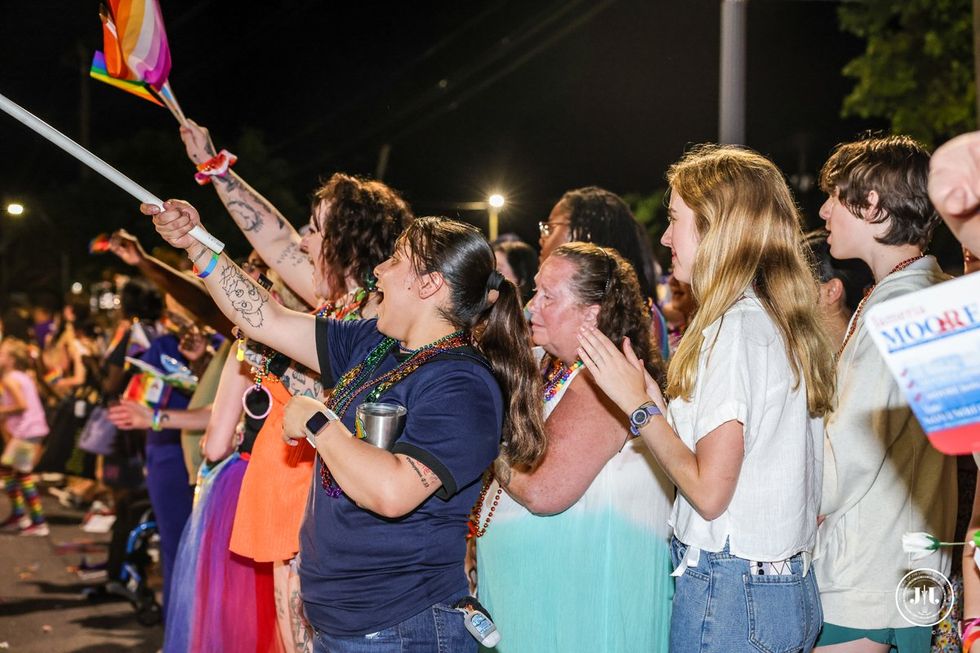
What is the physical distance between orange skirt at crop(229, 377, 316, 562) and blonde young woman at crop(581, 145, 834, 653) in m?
1.76

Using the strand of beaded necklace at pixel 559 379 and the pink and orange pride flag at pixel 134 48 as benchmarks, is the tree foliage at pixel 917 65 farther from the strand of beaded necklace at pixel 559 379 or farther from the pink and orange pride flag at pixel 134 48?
the pink and orange pride flag at pixel 134 48

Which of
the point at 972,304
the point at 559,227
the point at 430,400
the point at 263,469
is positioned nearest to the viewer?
the point at 972,304

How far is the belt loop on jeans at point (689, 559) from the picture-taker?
2678 mm

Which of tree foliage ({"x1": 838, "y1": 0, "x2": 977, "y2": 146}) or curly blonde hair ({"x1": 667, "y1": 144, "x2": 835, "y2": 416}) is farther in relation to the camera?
tree foliage ({"x1": 838, "y1": 0, "x2": 977, "y2": 146})

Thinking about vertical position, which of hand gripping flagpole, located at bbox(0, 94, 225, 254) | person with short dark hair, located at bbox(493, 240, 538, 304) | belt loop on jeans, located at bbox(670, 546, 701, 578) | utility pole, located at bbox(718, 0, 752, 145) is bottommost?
belt loop on jeans, located at bbox(670, 546, 701, 578)

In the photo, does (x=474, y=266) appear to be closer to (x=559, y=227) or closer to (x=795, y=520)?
(x=795, y=520)

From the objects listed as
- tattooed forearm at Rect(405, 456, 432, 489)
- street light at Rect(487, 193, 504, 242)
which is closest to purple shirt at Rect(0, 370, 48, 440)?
street light at Rect(487, 193, 504, 242)

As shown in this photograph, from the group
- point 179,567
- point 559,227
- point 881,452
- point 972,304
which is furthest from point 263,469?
point 972,304

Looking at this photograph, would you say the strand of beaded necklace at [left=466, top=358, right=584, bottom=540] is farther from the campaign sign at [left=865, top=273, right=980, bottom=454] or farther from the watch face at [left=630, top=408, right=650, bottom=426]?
the campaign sign at [left=865, top=273, right=980, bottom=454]

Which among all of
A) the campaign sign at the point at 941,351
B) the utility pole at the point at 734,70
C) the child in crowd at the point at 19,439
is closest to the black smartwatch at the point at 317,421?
the campaign sign at the point at 941,351

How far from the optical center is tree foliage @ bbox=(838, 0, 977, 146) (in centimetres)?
1728

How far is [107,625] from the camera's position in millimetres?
6754

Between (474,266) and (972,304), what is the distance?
66.9 inches

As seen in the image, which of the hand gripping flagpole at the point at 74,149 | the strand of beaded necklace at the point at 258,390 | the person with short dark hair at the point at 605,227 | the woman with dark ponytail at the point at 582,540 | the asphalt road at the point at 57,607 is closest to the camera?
the hand gripping flagpole at the point at 74,149
